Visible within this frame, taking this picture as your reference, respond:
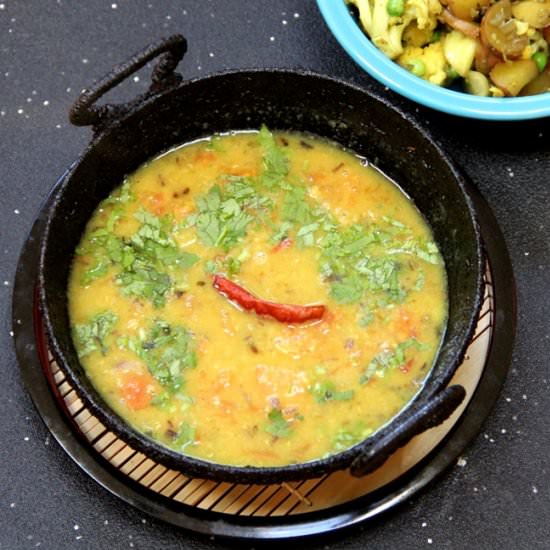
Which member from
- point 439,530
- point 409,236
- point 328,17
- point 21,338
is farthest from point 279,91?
point 439,530

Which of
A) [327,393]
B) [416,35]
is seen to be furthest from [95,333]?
[416,35]

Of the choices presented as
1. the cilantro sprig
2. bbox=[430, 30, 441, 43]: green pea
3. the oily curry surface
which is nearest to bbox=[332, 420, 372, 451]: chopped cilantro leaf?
the oily curry surface

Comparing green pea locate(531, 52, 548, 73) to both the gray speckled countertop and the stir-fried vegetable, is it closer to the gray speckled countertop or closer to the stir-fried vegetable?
the stir-fried vegetable

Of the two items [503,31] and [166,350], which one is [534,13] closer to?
[503,31]

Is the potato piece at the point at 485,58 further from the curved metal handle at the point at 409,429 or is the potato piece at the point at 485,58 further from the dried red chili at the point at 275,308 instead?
the curved metal handle at the point at 409,429

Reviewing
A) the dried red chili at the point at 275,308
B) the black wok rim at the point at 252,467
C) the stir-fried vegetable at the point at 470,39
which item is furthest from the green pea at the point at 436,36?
the dried red chili at the point at 275,308

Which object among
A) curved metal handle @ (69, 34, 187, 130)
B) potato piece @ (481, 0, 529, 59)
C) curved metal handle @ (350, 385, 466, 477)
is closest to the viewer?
curved metal handle @ (350, 385, 466, 477)
